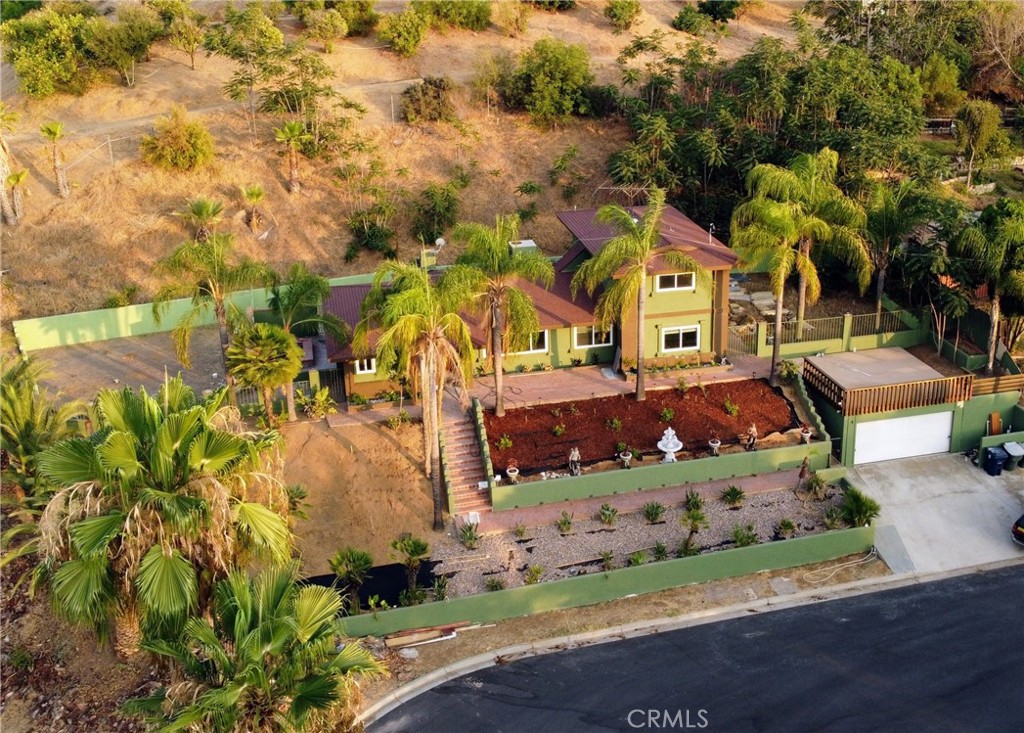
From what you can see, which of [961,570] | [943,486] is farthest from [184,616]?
[943,486]

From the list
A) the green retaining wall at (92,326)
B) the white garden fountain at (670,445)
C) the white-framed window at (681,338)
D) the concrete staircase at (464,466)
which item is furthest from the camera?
the green retaining wall at (92,326)

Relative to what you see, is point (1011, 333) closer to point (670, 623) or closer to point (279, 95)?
point (670, 623)

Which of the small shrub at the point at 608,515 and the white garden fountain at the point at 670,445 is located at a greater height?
the white garden fountain at the point at 670,445

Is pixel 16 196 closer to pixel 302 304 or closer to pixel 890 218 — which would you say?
pixel 302 304

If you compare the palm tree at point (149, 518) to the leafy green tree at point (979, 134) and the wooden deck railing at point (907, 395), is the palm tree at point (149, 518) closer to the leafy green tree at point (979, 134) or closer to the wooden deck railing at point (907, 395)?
the wooden deck railing at point (907, 395)

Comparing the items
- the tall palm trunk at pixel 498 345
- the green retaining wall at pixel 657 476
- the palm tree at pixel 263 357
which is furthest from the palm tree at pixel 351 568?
the tall palm trunk at pixel 498 345

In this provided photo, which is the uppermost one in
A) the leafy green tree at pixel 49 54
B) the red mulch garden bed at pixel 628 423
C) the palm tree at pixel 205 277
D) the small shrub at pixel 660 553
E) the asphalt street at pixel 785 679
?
the leafy green tree at pixel 49 54

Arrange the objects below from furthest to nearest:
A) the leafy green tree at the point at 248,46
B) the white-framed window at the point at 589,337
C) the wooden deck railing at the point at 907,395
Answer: the leafy green tree at the point at 248,46, the white-framed window at the point at 589,337, the wooden deck railing at the point at 907,395
